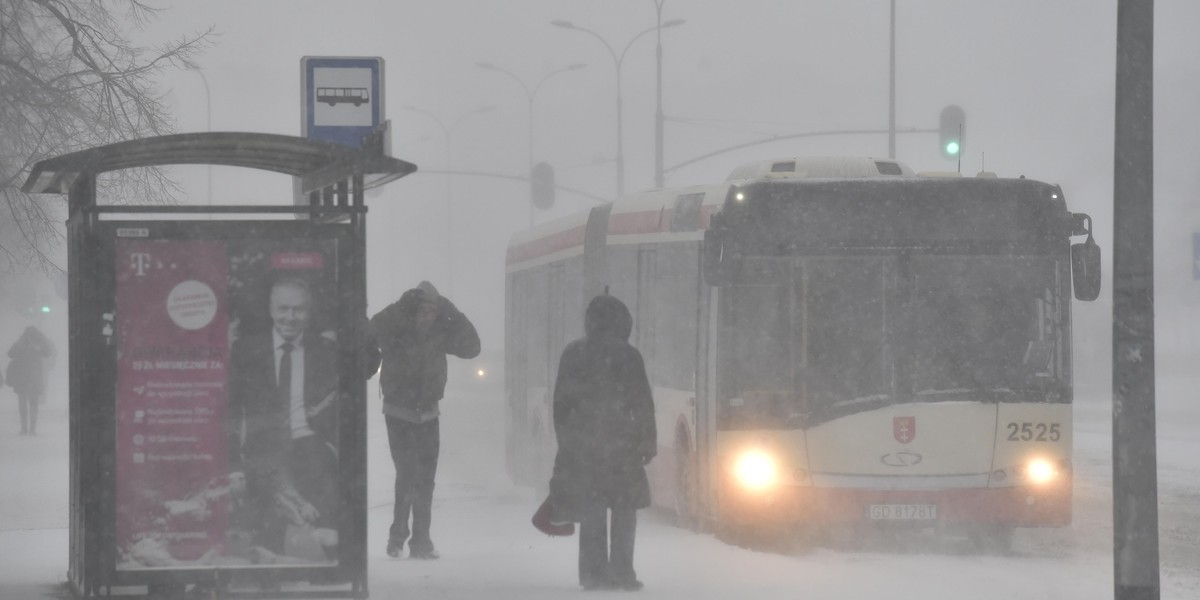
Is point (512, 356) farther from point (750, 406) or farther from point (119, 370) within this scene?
point (119, 370)

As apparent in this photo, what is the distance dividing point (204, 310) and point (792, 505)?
18.1 feet

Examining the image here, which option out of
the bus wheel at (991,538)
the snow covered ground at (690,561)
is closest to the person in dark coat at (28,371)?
the snow covered ground at (690,561)

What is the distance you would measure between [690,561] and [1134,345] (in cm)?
410

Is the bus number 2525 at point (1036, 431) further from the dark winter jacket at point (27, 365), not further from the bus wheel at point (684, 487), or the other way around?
the dark winter jacket at point (27, 365)

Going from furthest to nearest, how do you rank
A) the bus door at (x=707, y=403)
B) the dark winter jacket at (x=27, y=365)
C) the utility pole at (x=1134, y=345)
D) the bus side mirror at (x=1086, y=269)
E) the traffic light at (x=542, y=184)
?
the traffic light at (x=542, y=184), the dark winter jacket at (x=27, y=365), the bus door at (x=707, y=403), the bus side mirror at (x=1086, y=269), the utility pole at (x=1134, y=345)

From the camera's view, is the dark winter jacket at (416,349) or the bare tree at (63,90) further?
the bare tree at (63,90)

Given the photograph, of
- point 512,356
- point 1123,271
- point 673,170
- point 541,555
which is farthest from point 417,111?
point 1123,271

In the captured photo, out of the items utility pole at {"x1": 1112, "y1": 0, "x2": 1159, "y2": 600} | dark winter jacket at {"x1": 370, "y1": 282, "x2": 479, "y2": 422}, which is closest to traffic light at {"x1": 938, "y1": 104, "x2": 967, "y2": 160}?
dark winter jacket at {"x1": 370, "y1": 282, "x2": 479, "y2": 422}

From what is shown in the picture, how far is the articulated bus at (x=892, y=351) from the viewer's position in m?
12.3

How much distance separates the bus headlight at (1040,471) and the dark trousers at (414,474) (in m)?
4.22

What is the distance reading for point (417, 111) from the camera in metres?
59.0

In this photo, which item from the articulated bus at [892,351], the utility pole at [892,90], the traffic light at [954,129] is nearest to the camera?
the articulated bus at [892,351]

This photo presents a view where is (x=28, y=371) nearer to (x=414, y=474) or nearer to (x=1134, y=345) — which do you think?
(x=414, y=474)

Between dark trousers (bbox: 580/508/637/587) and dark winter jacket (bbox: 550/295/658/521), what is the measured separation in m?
0.07
